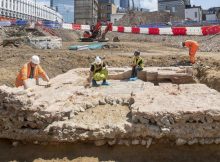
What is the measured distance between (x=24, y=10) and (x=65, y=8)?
144ft

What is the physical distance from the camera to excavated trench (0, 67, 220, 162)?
5.54 meters

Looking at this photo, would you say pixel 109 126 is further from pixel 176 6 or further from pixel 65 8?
pixel 65 8

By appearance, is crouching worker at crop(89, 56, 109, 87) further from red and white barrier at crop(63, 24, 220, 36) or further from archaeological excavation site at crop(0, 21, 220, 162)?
red and white barrier at crop(63, 24, 220, 36)

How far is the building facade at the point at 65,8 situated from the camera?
298ft

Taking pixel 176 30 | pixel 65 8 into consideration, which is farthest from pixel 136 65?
pixel 65 8

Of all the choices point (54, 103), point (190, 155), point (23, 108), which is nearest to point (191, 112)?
point (190, 155)

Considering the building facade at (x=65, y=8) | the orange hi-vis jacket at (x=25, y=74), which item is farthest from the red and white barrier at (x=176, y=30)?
the building facade at (x=65, y=8)

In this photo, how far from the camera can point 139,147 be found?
18.8 ft

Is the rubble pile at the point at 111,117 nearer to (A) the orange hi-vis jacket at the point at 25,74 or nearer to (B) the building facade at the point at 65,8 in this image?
(A) the orange hi-vis jacket at the point at 25,74

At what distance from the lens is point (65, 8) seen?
95062mm

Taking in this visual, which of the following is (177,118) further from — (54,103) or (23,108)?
(23,108)

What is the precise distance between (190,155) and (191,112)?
2.45 ft

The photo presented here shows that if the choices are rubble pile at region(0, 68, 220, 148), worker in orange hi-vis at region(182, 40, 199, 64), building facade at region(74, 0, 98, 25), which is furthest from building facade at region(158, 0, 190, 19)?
rubble pile at region(0, 68, 220, 148)

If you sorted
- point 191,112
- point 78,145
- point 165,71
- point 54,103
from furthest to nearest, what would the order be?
point 165,71, point 54,103, point 78,145, point 191,112
